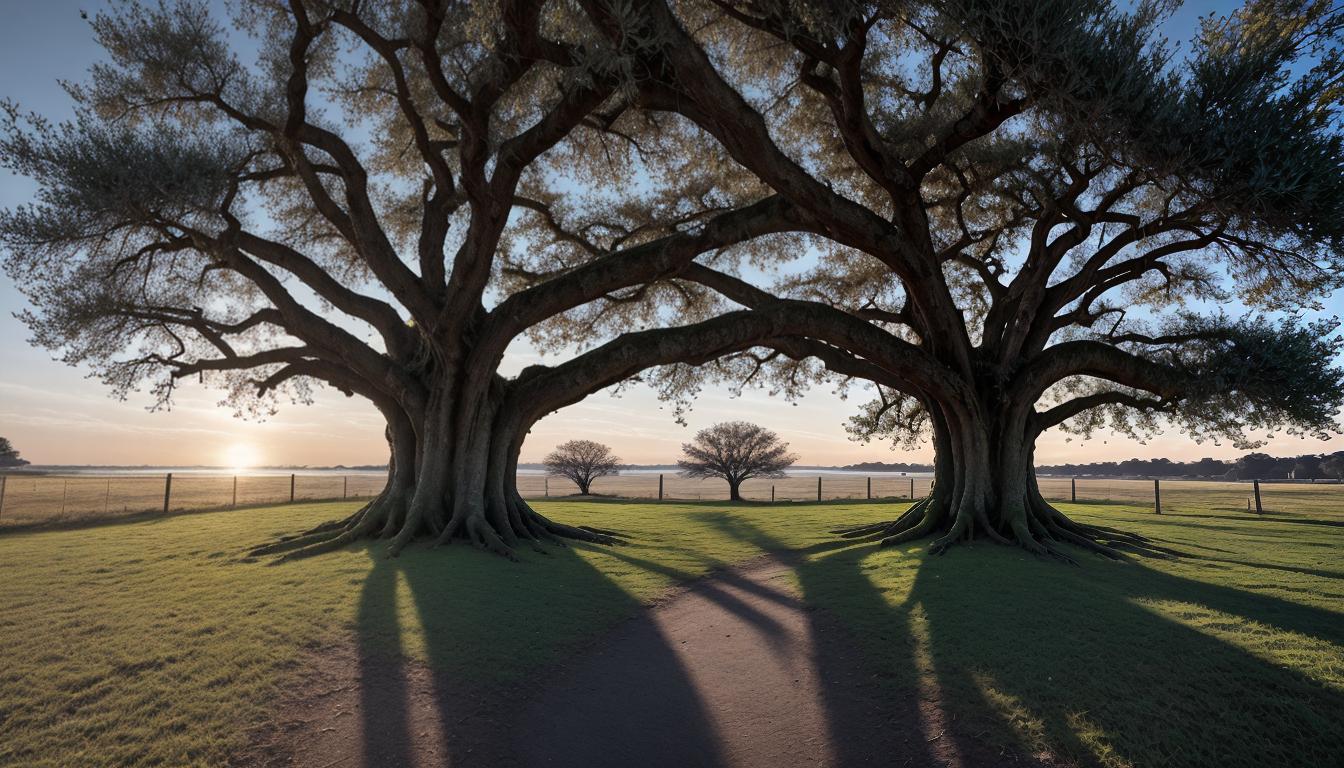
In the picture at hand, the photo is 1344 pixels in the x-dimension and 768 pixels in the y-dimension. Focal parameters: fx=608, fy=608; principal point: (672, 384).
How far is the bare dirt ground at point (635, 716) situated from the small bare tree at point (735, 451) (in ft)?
104

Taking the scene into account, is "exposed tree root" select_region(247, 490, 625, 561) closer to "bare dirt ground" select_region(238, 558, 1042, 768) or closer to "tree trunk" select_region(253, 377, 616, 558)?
"tree trunk" select_region(253, 377, 616, 558)

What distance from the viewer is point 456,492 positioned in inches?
490

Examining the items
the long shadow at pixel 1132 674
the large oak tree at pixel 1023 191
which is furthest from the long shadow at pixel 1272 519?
the long shadow at pixel 1132 674

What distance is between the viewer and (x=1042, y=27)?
7109 millimetres

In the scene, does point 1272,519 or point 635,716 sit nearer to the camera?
point 635,716

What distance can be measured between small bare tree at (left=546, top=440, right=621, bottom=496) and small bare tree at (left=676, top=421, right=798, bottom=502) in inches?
211

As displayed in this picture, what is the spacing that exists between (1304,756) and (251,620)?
9.35m

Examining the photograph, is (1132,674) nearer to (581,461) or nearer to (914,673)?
(914,673)

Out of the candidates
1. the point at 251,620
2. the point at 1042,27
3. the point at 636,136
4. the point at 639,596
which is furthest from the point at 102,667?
the point at 636,136

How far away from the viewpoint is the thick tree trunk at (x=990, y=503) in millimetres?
12453

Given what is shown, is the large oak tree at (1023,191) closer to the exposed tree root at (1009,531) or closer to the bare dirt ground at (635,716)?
the exposed tree root at (1009,531)

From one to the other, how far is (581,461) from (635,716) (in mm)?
35009

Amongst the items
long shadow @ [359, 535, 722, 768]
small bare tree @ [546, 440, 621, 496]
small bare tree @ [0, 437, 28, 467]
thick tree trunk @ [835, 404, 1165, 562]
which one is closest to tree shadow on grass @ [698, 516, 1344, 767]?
long shadow @ [359, 535, 722, 768]

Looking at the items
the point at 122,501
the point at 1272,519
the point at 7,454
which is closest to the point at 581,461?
the point at 122,501
